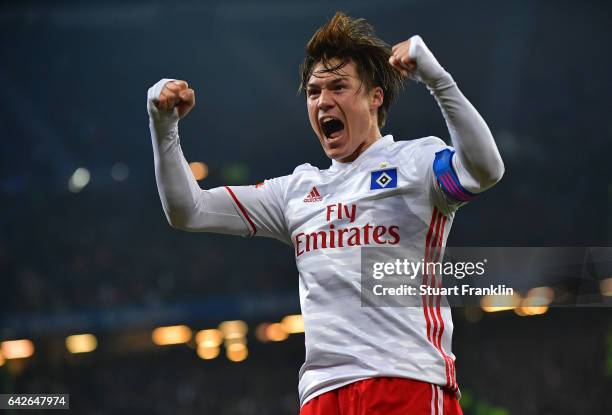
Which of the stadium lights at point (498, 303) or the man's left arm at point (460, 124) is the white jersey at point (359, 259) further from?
the stadium lights at point (498, 303)

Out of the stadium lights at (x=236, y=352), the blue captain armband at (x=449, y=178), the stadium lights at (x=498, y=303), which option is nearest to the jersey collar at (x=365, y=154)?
the blue captain armband at (x=449, y=178)

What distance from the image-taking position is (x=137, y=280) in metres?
18.5

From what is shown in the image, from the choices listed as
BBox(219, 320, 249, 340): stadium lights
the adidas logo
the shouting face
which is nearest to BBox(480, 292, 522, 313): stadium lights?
BBox(219, 320, 249, 340): stadium lights

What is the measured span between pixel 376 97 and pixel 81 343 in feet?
50.4

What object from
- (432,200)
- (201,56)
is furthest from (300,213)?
(201,56)

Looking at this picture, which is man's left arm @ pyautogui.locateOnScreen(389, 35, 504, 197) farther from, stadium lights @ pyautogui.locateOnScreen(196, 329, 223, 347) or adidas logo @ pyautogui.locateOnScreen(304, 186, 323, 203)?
stadium lights @ pyautogui.locateOnScreen(196, 329, 223, 347)

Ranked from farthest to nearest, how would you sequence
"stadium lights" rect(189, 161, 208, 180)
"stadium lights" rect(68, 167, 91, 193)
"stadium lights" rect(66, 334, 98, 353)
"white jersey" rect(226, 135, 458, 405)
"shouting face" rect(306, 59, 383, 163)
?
"stadium lights" rect(189, 161, 208, 180) → "stadium lights" rect(68, 167, 91, 193) → "stadium lights" rect(66, 334, 98, 353) → "shouting face" rect(306, 59, 383, 163) → "white jersey" rect(226, 135, 458, 405)

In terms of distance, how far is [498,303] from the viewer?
60.6 ft

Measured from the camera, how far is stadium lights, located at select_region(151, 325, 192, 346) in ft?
60.1

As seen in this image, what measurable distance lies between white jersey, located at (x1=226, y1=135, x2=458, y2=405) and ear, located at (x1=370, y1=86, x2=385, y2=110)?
0.26 meters

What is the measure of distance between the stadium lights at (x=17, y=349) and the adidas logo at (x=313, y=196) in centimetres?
1546

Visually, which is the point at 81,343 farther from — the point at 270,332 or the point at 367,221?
the point at 367,221

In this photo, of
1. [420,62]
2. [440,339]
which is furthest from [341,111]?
[440,339]

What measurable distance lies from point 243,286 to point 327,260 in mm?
16131
